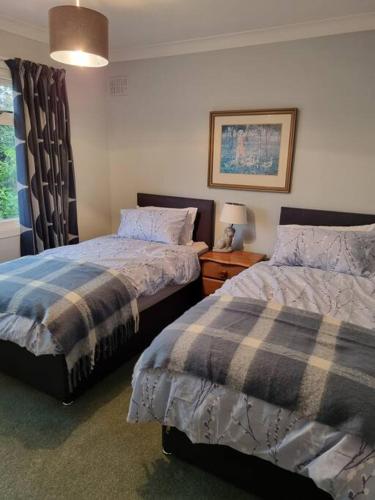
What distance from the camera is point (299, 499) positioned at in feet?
4.48

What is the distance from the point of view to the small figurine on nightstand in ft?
10.2

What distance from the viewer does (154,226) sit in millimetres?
3270

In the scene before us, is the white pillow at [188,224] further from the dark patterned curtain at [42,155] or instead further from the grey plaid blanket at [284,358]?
the grey plaid blanket at [284,358]

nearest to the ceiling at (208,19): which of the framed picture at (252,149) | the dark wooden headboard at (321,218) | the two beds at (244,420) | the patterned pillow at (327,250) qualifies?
the framed picture at (252,149)

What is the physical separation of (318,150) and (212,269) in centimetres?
136

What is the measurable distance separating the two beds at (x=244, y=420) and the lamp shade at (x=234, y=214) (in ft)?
4.37

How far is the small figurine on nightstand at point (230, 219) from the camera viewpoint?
311 centimetres

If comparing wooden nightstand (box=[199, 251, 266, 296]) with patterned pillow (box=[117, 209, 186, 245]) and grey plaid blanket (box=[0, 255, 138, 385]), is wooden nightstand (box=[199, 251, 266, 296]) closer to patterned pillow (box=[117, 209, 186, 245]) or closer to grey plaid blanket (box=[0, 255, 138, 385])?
patterned pillow (box=[117, 209, 186, 245])

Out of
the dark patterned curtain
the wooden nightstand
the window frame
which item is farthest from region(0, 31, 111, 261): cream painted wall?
the wooden nightstand

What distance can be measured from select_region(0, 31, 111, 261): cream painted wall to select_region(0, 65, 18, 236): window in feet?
0.75

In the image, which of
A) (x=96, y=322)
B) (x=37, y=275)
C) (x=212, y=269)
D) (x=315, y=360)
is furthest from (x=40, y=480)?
(x=212, y=269)

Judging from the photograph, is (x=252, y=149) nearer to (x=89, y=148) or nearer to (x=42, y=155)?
(x=89, y=148)

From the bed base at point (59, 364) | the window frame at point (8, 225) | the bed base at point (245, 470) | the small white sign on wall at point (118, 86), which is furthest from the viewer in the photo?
the small white sign on wall at point (118, 86)

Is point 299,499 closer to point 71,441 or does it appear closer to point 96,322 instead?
point 71,441
